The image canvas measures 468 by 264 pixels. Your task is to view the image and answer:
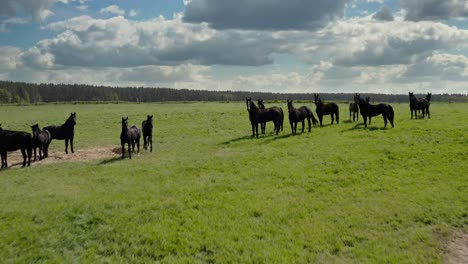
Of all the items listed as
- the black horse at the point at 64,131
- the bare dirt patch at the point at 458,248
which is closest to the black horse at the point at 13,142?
the black horse at the point at 64,131

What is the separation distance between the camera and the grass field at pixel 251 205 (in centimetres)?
945

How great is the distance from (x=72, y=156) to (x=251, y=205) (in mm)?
15082

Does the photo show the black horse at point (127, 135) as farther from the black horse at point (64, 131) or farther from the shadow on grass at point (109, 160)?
the black horse at point (64, 131)

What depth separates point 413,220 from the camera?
35.3 feet

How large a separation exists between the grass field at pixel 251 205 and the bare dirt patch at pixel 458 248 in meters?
0.20

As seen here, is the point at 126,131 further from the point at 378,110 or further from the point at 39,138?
the point at 378,110

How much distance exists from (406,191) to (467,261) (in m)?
4.56

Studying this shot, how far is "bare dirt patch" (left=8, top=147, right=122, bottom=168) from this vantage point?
69.6ft

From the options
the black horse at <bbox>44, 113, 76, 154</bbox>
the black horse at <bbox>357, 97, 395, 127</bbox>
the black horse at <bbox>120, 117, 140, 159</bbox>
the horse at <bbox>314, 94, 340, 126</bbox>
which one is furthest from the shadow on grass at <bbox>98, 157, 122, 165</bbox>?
the black horse at <bbox>357, 97, 395, 127</bbox>

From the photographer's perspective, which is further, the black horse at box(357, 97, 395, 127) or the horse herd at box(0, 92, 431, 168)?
the black horse at box(357, 97, 395, 127)

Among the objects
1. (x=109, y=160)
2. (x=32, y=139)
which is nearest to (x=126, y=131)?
(x=109, y=160)

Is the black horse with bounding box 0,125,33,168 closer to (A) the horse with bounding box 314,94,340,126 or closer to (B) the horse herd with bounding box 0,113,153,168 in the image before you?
(B) the horse herd with bounding box 0,113,153,168

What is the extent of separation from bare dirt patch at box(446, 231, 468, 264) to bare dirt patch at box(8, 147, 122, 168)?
18264 millimetres

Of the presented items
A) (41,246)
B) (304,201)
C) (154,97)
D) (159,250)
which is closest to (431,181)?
(304,201)
